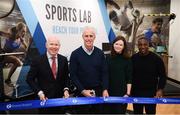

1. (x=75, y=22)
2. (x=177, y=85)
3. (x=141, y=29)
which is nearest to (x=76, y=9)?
(x=75, y=22)

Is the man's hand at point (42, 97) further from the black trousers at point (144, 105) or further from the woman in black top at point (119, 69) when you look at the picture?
the black trousers at point (144, 105)

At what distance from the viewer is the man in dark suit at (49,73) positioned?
2617 millimetres

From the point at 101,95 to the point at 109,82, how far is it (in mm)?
180

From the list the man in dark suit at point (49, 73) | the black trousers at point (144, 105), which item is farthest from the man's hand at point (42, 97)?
the black trousers at point (144, 105)

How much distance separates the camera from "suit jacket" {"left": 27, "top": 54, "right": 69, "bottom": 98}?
2623 millimetres

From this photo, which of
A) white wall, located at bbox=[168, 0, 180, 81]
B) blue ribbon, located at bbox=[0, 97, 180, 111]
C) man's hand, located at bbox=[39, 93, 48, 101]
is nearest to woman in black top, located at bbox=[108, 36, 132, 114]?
blue ribbon, located at bbox=[0, 97, 180, 111]

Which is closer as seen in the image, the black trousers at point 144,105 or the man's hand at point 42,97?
the man's hand at point 42,97

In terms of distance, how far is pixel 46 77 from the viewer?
8.63 ft

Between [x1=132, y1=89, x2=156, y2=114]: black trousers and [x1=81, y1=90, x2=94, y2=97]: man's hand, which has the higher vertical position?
[x1=81, y1=90, x2=94, y2=97]: man's hand

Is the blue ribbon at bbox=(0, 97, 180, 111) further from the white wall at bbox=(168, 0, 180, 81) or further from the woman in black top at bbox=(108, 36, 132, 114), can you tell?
the white wall at bbox=(168, 0, 180, 81)

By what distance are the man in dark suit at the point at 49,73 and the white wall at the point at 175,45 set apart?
4.74 meters

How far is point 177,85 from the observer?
6605 mm

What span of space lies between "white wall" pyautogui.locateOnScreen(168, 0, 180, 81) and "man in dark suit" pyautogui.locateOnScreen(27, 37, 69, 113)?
474 cm

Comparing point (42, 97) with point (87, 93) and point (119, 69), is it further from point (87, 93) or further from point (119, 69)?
point (119, 69)
